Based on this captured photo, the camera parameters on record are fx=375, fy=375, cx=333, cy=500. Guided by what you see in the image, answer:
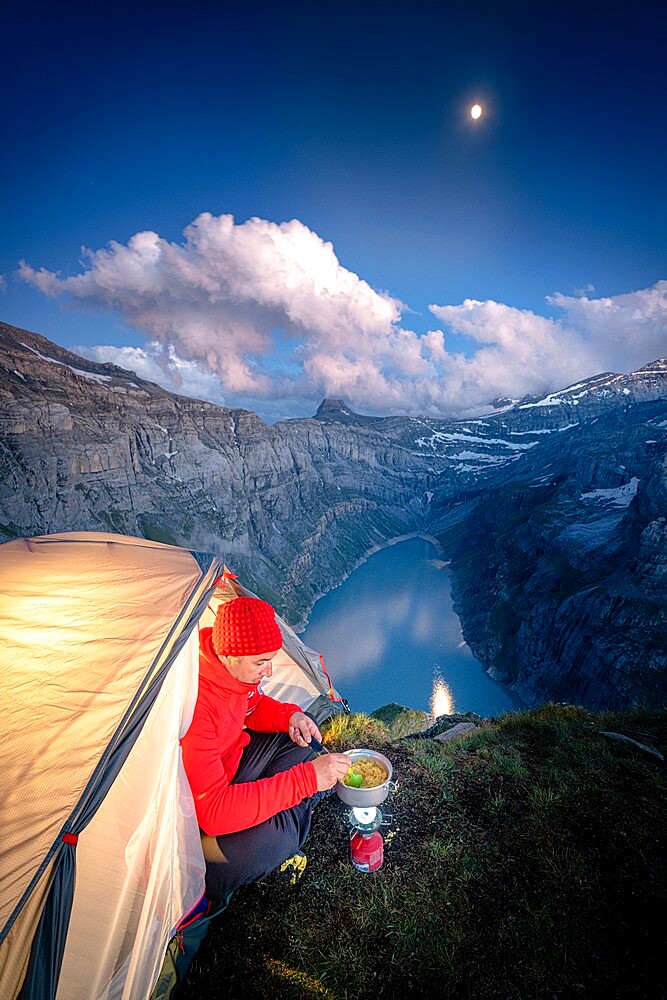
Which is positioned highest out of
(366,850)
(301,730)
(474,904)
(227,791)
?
(227,791)

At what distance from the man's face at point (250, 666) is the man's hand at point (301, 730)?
1173 mm

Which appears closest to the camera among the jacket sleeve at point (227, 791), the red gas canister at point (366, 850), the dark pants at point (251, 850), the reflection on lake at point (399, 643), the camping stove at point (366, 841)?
the jacket sleeve at point (227, 791)

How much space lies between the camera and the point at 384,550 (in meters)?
188

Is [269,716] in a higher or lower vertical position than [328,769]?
lower

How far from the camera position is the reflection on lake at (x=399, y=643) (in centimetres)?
8044

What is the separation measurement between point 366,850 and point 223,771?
199 cm

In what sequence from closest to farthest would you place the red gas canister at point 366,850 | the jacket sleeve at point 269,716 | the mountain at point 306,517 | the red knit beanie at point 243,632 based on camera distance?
1. the red knit beanie at point 243,632
2. the red gas canister at point 366,850
3. the jacket sleeve at point 269,716
4. the mountain at point 306,517

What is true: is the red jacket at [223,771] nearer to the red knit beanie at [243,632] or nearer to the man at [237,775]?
the man at [237,775]

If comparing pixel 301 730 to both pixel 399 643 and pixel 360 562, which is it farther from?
pixel 360 562

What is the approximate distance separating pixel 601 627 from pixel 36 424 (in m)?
123

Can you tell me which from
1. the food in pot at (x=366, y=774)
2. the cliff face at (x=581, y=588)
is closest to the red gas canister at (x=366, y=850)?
the food in pot at (x=366, y=774)

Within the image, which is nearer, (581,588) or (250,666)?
(250,666)

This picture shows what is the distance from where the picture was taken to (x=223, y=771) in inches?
142

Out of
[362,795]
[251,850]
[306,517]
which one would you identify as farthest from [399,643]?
[251,850]
